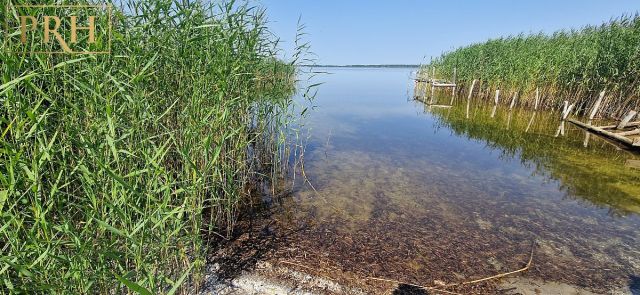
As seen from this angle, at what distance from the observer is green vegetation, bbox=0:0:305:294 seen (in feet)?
7.01

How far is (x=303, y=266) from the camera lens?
3949 millimetres

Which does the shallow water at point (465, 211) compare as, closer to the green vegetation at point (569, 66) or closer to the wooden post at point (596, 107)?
the wooden post at point (596, 107)

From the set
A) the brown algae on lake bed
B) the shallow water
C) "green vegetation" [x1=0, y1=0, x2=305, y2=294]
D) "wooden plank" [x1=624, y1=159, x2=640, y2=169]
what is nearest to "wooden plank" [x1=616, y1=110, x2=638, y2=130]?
the shallow water

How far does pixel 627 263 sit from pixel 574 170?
523cm

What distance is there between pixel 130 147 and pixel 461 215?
550cm

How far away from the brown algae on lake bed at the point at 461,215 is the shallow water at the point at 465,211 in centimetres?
2

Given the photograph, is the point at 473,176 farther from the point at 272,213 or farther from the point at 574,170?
the point at 272,213

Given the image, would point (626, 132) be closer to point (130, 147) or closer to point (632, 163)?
point (632, 163)

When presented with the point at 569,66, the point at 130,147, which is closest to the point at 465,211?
the point at 130,147

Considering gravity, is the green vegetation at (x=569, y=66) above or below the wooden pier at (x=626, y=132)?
above

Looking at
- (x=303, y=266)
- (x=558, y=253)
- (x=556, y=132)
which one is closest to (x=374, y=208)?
(x=303, y=266)

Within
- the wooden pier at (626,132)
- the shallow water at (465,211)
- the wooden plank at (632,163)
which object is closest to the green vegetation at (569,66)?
the wooden pier at (626,132)

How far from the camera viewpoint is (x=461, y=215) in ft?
19.2

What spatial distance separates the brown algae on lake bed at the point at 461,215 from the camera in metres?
4.12
